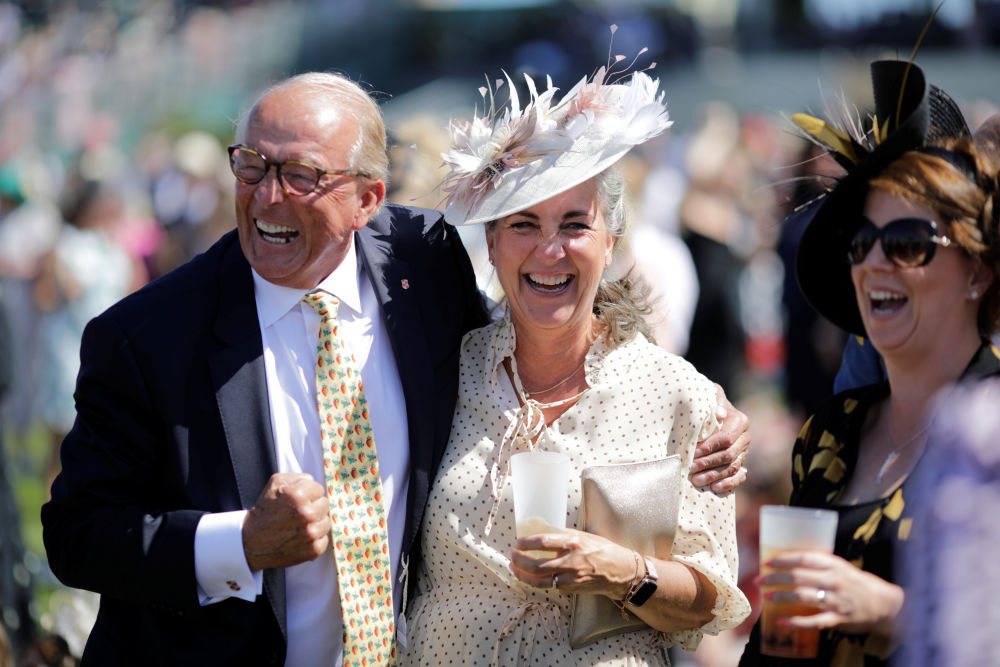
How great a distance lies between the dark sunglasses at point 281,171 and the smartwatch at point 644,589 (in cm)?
143

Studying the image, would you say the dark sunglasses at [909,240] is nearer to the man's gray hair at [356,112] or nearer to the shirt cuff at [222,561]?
the man's gray hair at [356,112]

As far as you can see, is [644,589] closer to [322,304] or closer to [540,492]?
[540,492]

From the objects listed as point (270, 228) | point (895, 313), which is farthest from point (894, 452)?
point (270, 228)

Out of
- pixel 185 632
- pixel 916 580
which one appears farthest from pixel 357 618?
pixel 916 580

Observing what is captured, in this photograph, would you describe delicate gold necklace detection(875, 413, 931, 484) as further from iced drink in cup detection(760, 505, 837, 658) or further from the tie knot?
the tie knot

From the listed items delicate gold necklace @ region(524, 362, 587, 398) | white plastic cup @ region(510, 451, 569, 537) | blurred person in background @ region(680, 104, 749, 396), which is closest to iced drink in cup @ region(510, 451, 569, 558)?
white plastic cup @ region(510, 451, 569, 537)

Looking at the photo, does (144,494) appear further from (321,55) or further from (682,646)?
(321,55)

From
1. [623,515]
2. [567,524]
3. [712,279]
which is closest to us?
[623,515]

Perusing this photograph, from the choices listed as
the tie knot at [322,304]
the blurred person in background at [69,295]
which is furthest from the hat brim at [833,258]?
the blurred person in background at [69,295]

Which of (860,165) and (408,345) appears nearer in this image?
(860,165)

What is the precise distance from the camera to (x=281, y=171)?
3.33 m

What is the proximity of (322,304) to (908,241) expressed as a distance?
63.7 inches

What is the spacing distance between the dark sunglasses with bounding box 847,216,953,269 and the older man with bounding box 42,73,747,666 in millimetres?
768

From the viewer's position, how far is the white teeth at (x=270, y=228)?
336cm
